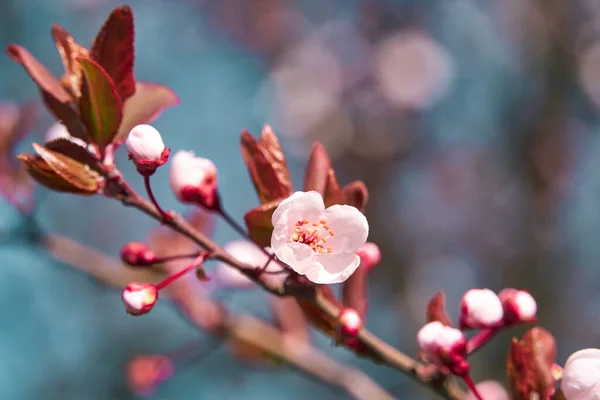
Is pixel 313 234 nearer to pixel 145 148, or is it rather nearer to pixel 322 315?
pixel 322 315

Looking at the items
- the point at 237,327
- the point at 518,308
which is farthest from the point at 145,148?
the point at 237,327

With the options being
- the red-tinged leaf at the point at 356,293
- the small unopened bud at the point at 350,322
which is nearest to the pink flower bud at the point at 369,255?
the red-tinged leaf at the point at 356,293

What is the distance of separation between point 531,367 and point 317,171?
484 mm

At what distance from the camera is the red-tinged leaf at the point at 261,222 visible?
0.86 metres

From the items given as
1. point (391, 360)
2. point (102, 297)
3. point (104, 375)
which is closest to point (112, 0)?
point (102, 297)

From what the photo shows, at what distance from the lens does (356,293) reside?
3.52 ft

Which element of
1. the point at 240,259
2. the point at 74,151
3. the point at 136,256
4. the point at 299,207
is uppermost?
the point at 299,207

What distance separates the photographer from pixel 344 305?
108cm

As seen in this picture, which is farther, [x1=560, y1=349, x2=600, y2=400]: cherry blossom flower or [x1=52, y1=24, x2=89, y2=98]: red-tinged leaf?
[x1=52, y1=24, x2=89, y2=98]: red-tinged leaf

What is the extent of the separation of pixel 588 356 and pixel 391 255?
136 inches

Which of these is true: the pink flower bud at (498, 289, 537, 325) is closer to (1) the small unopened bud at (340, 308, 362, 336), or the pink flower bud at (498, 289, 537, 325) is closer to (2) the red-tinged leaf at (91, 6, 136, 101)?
(1) the small unopened bud at (340, 308, 362, 336)

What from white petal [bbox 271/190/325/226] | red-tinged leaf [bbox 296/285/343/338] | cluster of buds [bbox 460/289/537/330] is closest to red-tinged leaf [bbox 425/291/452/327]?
cluster of buds [bbox 460/289/537/330]

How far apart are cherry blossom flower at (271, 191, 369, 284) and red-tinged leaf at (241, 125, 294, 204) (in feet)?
0.20

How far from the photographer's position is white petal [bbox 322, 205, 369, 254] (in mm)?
882
